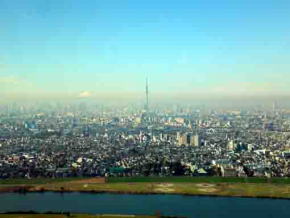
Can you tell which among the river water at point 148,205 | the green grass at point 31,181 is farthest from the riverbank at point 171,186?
the river water at point 148,205

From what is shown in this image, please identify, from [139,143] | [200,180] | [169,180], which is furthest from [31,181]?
[139,143]

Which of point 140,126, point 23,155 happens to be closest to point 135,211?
point 23,155

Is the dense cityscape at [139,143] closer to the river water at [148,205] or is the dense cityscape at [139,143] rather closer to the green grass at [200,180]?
the green grass at [200,180]

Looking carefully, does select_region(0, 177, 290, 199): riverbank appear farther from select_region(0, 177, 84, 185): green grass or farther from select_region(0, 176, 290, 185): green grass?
select_region(0, 177, 84, 185): green grass

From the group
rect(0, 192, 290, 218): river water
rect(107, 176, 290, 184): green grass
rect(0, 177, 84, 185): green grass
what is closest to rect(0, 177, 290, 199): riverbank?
rect(107, 176, 290, 184): green grass

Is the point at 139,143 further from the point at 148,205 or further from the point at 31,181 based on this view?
the point at 148,205
